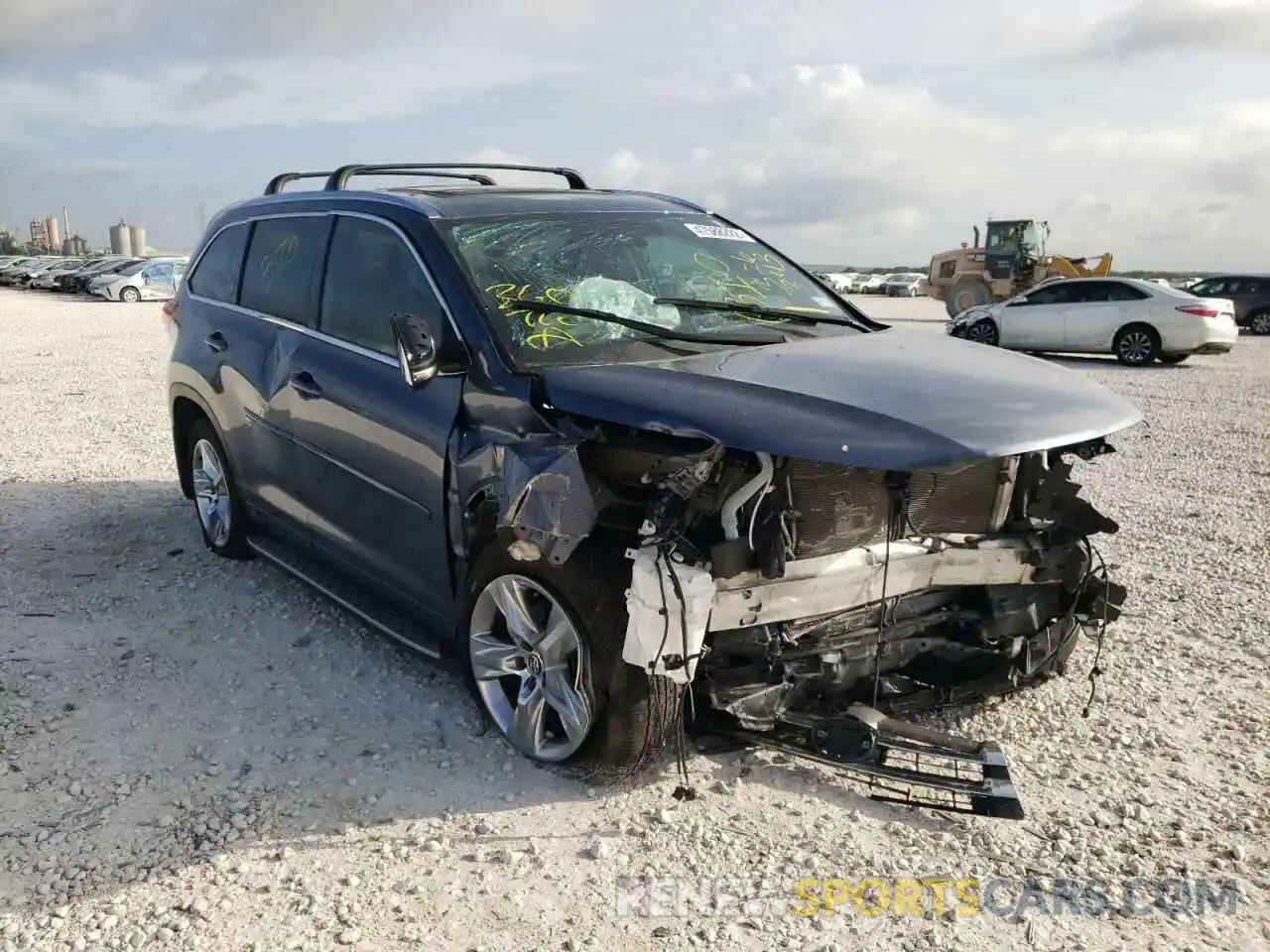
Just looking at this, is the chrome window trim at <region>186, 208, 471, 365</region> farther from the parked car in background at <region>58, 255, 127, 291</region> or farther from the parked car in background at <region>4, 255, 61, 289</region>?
the parked car in background at <region>4, 255, 61, 289</region>

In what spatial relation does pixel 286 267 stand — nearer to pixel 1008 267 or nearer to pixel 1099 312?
pixel 1099 312

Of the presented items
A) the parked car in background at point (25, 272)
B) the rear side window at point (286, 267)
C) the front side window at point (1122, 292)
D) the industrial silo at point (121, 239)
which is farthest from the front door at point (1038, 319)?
the industrial silo at point (121, 239)

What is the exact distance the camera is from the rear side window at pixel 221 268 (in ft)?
17.7

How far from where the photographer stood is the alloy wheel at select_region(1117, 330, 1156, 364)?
659 inches

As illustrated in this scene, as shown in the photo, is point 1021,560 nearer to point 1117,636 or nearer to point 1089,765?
point 1089,765

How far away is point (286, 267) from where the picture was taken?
4.85 metres

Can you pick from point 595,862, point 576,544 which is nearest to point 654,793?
point 595,862

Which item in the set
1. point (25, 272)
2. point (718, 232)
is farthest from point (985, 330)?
point (25, 272)

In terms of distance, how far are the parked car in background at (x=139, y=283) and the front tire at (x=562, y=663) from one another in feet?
120

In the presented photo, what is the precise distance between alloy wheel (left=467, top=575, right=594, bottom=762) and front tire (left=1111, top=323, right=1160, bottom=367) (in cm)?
1587

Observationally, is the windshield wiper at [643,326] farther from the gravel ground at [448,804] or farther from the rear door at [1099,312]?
the rear door at [1099,312]

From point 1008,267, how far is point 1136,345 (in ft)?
37.3

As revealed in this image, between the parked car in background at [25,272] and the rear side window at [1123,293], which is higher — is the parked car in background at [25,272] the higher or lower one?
the lower one

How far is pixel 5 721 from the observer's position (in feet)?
12.8
